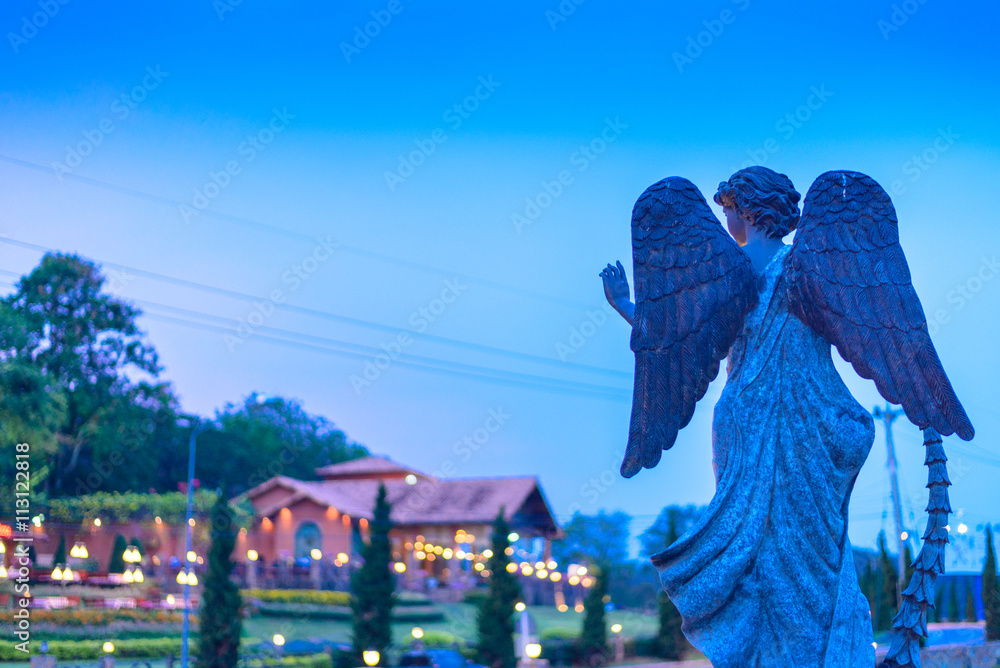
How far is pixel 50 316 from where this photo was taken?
42.4m

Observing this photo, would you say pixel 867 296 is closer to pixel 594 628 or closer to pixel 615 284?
pixel 615 284

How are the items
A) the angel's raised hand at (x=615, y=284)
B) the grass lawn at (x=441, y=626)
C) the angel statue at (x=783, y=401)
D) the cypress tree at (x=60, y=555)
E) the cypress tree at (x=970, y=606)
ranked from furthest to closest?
the grass lawn at (x=441, y=626)
the cypress tree at (x=970, y=606)
the cypress tree at (x=60, y=555)
the angel's raised hand at (x=615, y=284)
the angel statue at (x=783, y=401)

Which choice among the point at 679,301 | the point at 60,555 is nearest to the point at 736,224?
the point at 679,301

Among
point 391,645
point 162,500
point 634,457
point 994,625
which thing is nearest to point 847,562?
point 634,457

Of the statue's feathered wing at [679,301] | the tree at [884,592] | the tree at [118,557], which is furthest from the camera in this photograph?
the tree at [118,557]

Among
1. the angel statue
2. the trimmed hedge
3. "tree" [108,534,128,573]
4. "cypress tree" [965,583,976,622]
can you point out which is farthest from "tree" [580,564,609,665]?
the angel statue

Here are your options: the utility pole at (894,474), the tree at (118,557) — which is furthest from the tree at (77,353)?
the utility pole at (894,474)

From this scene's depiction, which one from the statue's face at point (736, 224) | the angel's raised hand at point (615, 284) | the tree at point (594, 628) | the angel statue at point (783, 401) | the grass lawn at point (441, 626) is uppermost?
the statue's face at point (736, 224)

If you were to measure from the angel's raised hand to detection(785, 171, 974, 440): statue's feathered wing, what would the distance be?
3.14 ft

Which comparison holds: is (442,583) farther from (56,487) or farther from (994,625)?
(994,625)

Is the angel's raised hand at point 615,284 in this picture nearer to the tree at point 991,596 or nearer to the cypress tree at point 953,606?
the tree at point 991,596

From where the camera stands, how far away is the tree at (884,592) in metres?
26.1

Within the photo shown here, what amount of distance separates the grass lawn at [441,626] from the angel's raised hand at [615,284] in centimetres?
2845

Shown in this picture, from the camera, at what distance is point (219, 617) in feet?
80.7
